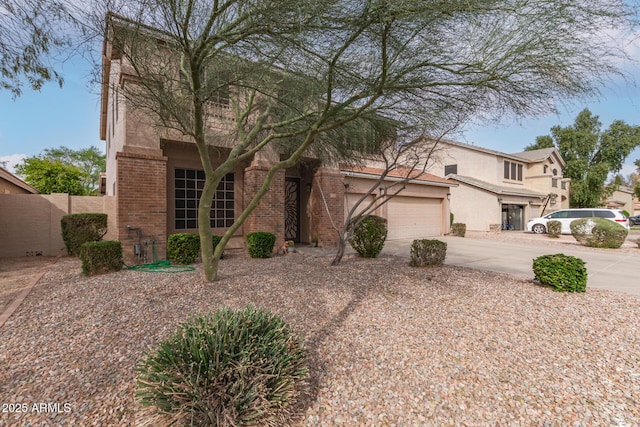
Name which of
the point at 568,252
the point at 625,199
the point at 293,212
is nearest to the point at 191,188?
the point at 293,212

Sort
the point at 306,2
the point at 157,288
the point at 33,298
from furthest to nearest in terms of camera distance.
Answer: the point at 157,288, the point at 33,298, the point at 306,2

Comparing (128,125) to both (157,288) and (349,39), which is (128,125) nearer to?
(157,288)

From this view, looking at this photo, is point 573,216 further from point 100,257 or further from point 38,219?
point 38,219

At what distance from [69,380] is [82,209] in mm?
9271

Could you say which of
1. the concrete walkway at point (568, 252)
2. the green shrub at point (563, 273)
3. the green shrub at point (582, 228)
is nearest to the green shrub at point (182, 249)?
the concrete walkway at point (568, 252)

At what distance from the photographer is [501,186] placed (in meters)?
22.5

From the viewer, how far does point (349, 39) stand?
364 centimetres

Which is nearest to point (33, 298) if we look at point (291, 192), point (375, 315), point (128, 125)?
point (128, 125)

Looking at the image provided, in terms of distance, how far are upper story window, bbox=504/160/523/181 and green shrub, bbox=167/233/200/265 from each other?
24.0m

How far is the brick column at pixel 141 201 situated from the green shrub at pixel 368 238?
5.25 meters

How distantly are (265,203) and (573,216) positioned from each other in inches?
721

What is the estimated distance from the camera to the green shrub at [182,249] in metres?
7.60

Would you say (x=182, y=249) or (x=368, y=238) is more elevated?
(x=368, y=238)

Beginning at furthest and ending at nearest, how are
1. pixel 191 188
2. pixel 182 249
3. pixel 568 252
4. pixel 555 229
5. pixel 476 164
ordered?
pixel 476 164, pixel 555 229, pixel 568 252, pixel 191 188, pixel 182 249
